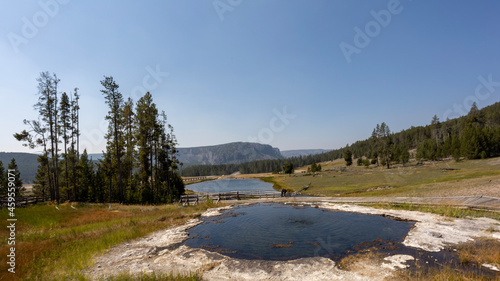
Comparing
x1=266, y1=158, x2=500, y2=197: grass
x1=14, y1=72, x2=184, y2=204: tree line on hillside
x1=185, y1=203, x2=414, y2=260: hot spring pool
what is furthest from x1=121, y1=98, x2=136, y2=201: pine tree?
x1=266, y1=158, x2=500, y2=197: grass

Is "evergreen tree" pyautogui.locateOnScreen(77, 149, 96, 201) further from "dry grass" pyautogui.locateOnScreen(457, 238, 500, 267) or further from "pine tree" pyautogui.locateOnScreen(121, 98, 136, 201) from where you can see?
"dry grass" pyautogui.locateOnScreen(457, 238, 500, 267)

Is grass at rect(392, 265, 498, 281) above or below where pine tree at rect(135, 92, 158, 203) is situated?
below

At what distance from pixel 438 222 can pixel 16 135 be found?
5414cm

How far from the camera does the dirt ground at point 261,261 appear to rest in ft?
33.4

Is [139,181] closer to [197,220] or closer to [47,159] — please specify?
[47,159]

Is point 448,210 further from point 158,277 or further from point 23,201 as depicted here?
point 23,201

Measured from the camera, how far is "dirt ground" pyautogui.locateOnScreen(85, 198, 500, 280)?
33.4ft

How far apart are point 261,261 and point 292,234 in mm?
6085

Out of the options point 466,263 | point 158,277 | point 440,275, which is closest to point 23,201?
point 158,277

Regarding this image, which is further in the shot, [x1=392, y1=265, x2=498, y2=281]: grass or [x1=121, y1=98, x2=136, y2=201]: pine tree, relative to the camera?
[x1=121, y1=98, x2=136, y2=201]: pine tree

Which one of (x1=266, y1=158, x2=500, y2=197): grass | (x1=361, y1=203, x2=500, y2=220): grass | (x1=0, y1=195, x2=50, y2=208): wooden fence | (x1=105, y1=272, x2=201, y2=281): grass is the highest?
(x1=0, y1=195, x2=50, y2=208): wooden fence

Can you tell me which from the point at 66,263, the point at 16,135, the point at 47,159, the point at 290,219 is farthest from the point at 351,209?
the point at 16,135

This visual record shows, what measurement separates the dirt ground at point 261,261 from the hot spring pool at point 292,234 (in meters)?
1.23

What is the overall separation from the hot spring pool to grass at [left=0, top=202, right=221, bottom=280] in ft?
17.4
